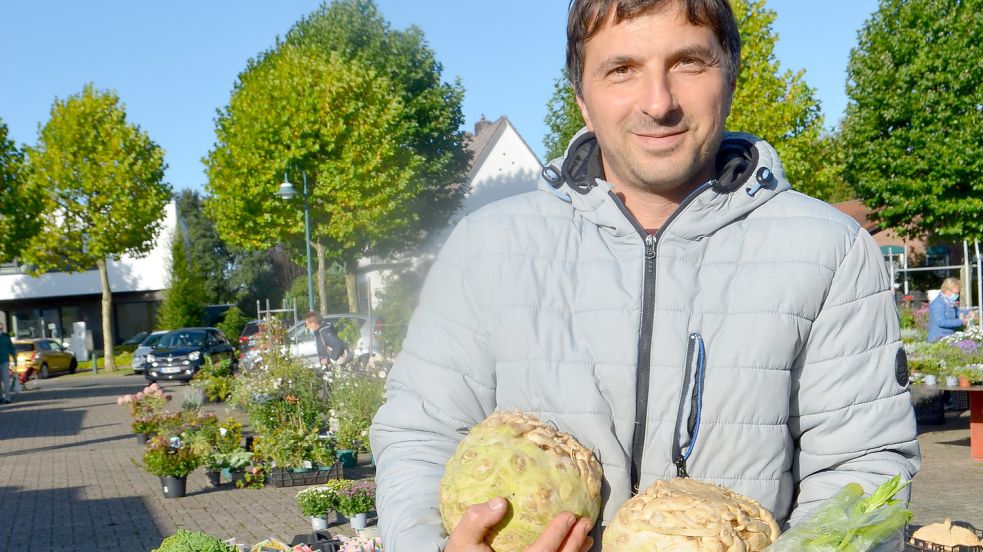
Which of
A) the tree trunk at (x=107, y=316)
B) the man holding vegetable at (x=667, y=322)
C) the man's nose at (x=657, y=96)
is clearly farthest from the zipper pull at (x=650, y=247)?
the tree trunk at (x=107, y=316)

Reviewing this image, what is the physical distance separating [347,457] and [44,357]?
31966 mm

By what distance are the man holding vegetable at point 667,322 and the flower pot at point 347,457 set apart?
10.4 m

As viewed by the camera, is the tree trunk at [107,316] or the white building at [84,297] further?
the white building at [84,297]

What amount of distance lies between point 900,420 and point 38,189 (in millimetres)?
41892

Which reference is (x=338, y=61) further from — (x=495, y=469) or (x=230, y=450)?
(x=495, y=469)

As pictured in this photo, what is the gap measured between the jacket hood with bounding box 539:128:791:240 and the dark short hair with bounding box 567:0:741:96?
0.15 m

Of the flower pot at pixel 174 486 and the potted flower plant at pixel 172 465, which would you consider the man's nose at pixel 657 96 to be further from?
the flower pot at pixel 174 486

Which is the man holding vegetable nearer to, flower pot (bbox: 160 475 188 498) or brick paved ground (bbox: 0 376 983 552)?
brick paved ground (bbox: 0 376 983 552)

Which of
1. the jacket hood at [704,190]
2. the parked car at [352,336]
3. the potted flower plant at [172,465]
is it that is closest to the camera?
the jacket hood at [704,190]

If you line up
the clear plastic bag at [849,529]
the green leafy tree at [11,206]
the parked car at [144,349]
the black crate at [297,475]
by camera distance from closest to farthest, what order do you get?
the clear plastic bag at [849,529] → the black crate at [297,475] → the green leafy tree at [11,206] → the parked car at [144,349]

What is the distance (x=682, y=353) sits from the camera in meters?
1.75

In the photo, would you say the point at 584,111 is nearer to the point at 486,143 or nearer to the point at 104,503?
the point at 104,503

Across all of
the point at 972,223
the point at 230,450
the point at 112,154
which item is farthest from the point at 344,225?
the point at 230,450

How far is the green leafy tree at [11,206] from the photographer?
32.4 meters
